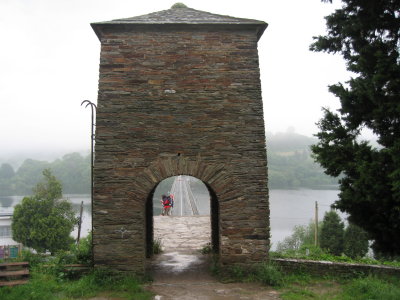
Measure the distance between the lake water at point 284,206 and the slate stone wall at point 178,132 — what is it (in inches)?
1275

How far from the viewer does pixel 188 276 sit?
732 centimetres

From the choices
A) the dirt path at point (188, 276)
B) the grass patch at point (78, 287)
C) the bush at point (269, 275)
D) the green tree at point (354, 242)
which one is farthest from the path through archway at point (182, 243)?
the green tree at point (354, 242)

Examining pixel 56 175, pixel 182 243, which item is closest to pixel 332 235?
pixel 182 243

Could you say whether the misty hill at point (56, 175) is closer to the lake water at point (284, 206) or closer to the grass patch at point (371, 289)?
the lake water at point (284, 206)

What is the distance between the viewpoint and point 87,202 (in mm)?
66125

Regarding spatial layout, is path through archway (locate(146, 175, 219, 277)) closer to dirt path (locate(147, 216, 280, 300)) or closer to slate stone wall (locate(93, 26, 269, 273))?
dirt path (locate(147, 216, 280, 300))

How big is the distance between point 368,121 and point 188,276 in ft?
14.1

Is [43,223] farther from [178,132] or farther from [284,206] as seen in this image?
[284,206]

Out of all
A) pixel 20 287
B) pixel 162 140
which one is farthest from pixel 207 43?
pixel 20 287

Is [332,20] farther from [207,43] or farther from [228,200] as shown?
[228,200]

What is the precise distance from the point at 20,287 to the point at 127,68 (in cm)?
415

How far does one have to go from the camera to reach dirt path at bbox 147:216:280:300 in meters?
6.27

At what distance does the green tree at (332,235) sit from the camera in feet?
81.8

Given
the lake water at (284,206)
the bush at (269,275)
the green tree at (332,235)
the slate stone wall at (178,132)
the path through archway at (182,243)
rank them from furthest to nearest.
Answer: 1. the lake water at (284,206)
2. the green tree at (332,235)
3. the path through archway at (182,243)
4. the slate stone wall at (178,132)
5. the bush at (269,275)
